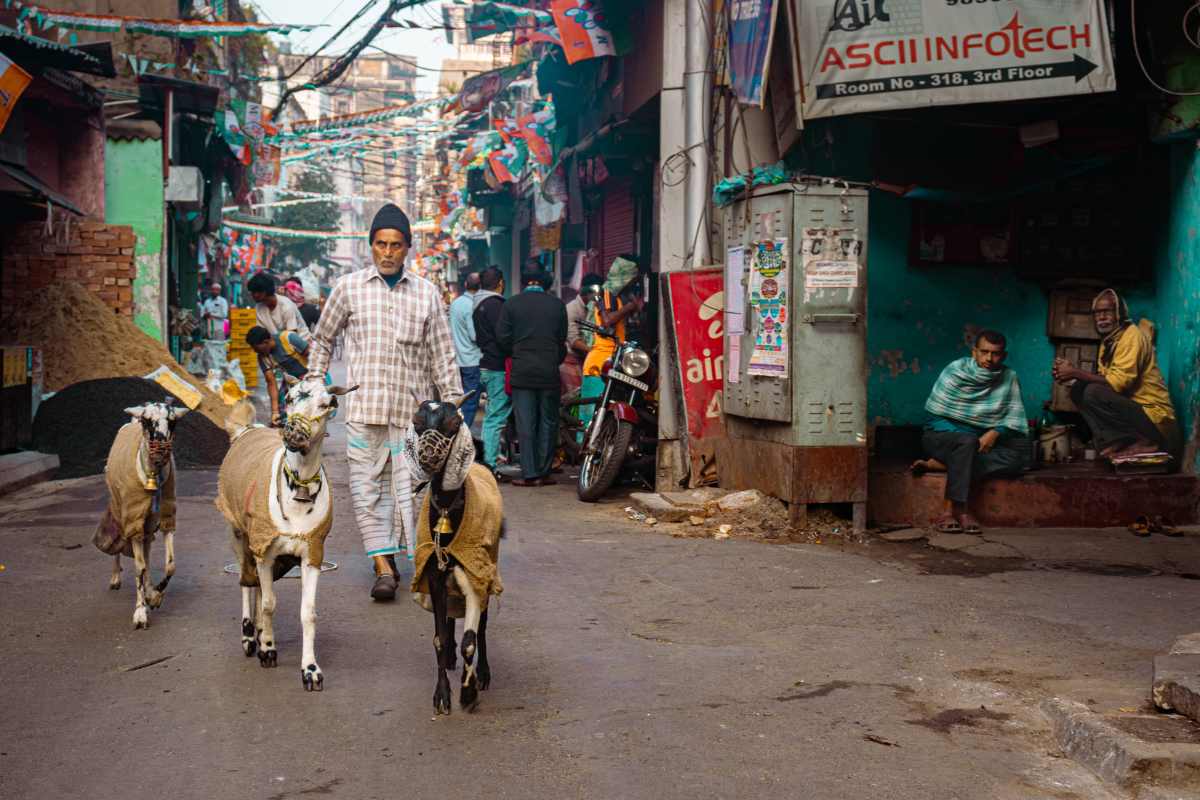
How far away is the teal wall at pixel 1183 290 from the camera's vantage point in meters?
9.76

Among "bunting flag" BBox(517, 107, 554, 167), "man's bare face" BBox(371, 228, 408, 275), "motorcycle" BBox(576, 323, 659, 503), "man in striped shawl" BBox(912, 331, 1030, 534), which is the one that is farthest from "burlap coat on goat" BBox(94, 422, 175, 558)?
"bunting flag" BBox(517, 107, 554, 167)

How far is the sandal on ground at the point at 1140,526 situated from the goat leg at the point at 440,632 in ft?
19.8

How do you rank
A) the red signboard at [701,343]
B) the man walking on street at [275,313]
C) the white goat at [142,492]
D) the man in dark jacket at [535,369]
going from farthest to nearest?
the man walking on street at [275,313] → the man in dark jacket at [535,369] → the red signboard at [701,343] → the white goat at [142,492]

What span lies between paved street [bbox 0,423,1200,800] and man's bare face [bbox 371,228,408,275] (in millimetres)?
1877

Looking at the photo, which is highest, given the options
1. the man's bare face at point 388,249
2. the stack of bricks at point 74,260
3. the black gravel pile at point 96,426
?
the stack of bricks at point 74,260

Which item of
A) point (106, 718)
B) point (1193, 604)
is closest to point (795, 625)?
point (1193, 604)

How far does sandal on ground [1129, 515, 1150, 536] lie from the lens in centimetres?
911

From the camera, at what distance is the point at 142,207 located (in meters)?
18.8

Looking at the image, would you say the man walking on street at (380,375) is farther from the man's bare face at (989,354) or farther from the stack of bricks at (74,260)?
the stack of bricks at (74,260)

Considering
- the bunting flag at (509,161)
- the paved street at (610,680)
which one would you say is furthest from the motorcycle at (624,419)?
the bunting flag at (509,161)

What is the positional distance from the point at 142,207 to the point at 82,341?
4.49 meters

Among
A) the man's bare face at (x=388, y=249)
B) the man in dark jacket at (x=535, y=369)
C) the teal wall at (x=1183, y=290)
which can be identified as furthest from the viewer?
the man in dark jacket at (x=535, y=369)

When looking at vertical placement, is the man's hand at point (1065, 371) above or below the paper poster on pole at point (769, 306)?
below

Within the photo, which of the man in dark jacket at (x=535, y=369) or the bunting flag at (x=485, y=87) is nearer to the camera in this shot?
the man in dark jacket at (x=535, y=369)
